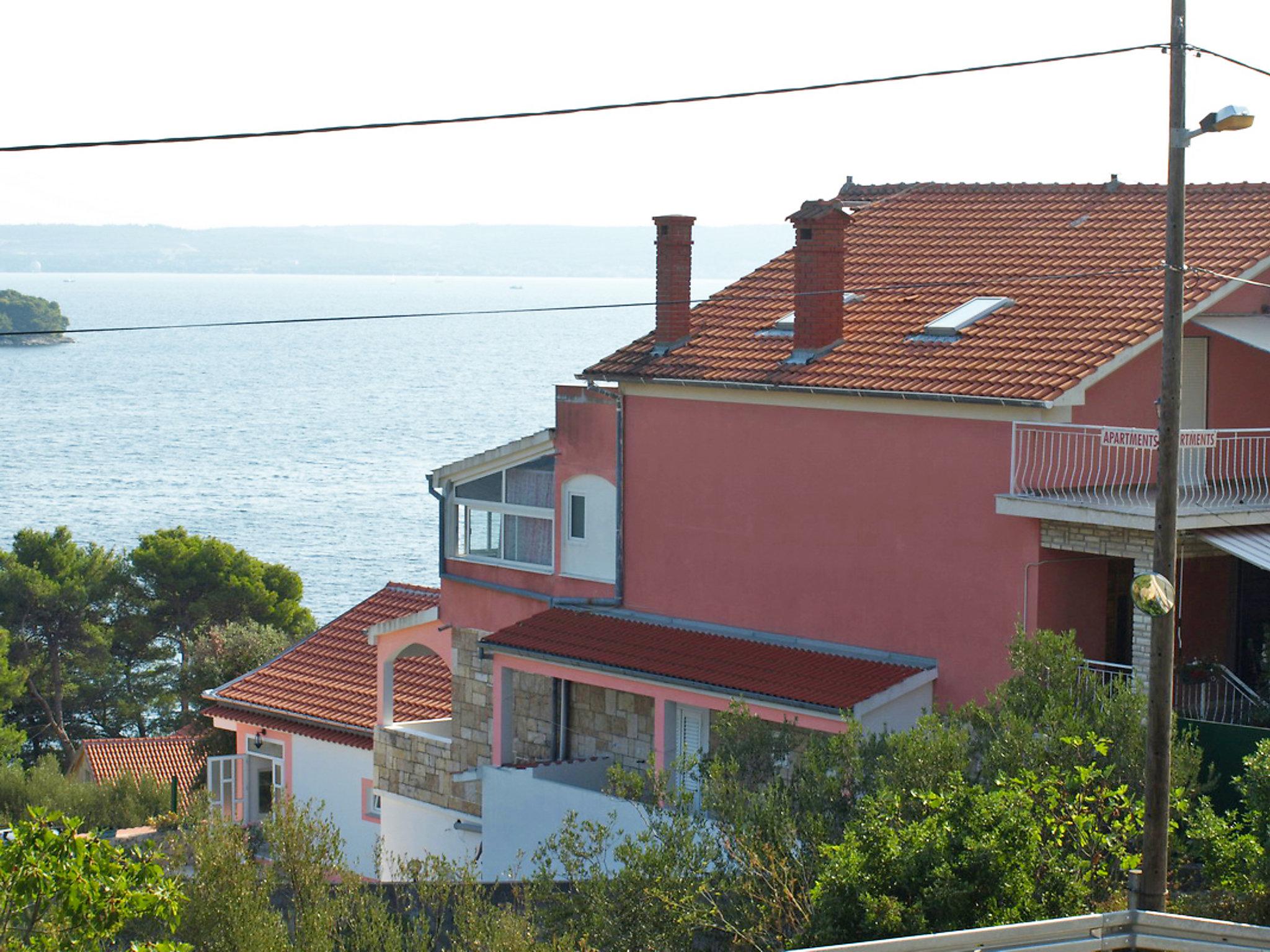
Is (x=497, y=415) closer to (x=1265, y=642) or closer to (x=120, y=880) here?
(x=1265, y=642)

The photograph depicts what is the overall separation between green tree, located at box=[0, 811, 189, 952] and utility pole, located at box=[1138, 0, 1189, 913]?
7357 mm

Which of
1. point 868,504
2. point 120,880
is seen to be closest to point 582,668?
point 868,504

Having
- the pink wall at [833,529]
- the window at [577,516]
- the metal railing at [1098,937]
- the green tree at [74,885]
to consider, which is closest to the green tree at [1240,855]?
the metal railing at [1098,937]

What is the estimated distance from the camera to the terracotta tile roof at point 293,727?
94.1ft

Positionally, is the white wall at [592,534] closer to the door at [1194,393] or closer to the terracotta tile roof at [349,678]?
the terracotta tile roof at [349,678]

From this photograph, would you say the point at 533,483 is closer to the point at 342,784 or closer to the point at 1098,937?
the point at 342,784

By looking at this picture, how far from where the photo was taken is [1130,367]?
20.5m

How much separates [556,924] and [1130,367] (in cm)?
1045

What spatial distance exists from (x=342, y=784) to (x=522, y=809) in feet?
24.5

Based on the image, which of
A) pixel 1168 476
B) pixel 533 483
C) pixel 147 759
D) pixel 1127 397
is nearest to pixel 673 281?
pixel 533 483

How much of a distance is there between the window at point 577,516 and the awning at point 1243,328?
866cm

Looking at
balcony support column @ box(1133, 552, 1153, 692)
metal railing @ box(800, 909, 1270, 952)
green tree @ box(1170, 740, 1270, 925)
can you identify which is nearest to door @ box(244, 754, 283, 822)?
balcony support column @ box(1133, 552, 1153, 692)

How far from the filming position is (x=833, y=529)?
→ 2153 cm

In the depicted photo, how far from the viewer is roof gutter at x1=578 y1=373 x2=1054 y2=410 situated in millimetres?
19203
